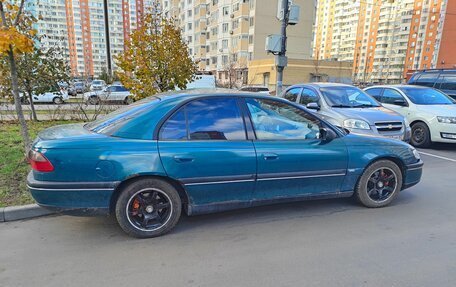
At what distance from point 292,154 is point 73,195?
7.77 ft

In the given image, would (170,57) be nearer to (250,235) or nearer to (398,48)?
(250,235)

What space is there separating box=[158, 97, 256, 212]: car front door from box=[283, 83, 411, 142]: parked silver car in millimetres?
3298

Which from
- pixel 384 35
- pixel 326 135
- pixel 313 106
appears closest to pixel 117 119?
pixel 326 135

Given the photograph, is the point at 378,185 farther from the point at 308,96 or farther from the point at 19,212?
the point at 19,212

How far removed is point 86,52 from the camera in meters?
65.6

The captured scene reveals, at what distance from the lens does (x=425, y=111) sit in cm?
761

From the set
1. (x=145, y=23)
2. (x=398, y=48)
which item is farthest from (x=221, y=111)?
(x=398, y=48)

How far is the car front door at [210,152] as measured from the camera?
3.07 metres

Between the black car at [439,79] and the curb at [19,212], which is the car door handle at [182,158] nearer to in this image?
the curb at [19,212]

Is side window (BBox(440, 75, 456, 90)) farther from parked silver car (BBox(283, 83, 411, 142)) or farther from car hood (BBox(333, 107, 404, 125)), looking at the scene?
car hood (BBox(333, 107, 404, 125))

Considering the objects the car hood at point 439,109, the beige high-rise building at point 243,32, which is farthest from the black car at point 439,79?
the beige high-rise building at point 243,32

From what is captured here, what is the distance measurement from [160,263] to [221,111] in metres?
1.69

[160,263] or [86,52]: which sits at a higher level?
[86,52]

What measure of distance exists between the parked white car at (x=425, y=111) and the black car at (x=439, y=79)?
2.68 m
